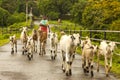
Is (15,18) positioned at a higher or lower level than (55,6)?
lower

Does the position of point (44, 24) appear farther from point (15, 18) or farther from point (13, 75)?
point (15, 18)

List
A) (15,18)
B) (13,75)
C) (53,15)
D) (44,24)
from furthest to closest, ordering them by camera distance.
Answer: (53,15) → (15,18) → (44,24) → (13,75)

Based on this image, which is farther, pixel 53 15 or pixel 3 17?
pixel 53 15

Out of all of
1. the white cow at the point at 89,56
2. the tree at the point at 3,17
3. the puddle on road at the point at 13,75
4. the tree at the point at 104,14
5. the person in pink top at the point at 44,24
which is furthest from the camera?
the tree at the point at 3,17

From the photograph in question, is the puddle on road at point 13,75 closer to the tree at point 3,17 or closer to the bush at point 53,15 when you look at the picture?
the tree at point 3,17

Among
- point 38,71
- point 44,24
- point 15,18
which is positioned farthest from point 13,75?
point 15,18

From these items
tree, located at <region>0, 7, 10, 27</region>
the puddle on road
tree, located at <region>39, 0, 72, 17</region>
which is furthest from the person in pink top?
tree, located at <region>39, 0, 72, 17</region>

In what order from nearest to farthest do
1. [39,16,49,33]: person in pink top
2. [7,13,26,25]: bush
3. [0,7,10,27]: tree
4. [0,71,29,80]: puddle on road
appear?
[0,71,29,80]: puddle on road, [39,16,49,33]: person in pink top, [0,7,10,27]: tree, [7,13,26,25]: bush

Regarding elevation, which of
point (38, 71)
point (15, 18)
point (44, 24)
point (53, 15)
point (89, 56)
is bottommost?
point (15, 18)

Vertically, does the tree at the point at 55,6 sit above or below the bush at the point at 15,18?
above

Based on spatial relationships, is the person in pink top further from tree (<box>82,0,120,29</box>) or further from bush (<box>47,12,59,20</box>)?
bush (<box>47,12,59,20</box>)

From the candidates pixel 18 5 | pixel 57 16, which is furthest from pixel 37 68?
pixel 18 5

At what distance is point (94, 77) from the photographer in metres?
13.6

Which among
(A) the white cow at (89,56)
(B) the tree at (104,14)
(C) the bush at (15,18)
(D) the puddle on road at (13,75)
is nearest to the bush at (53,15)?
(C) the bush at (15,18)
